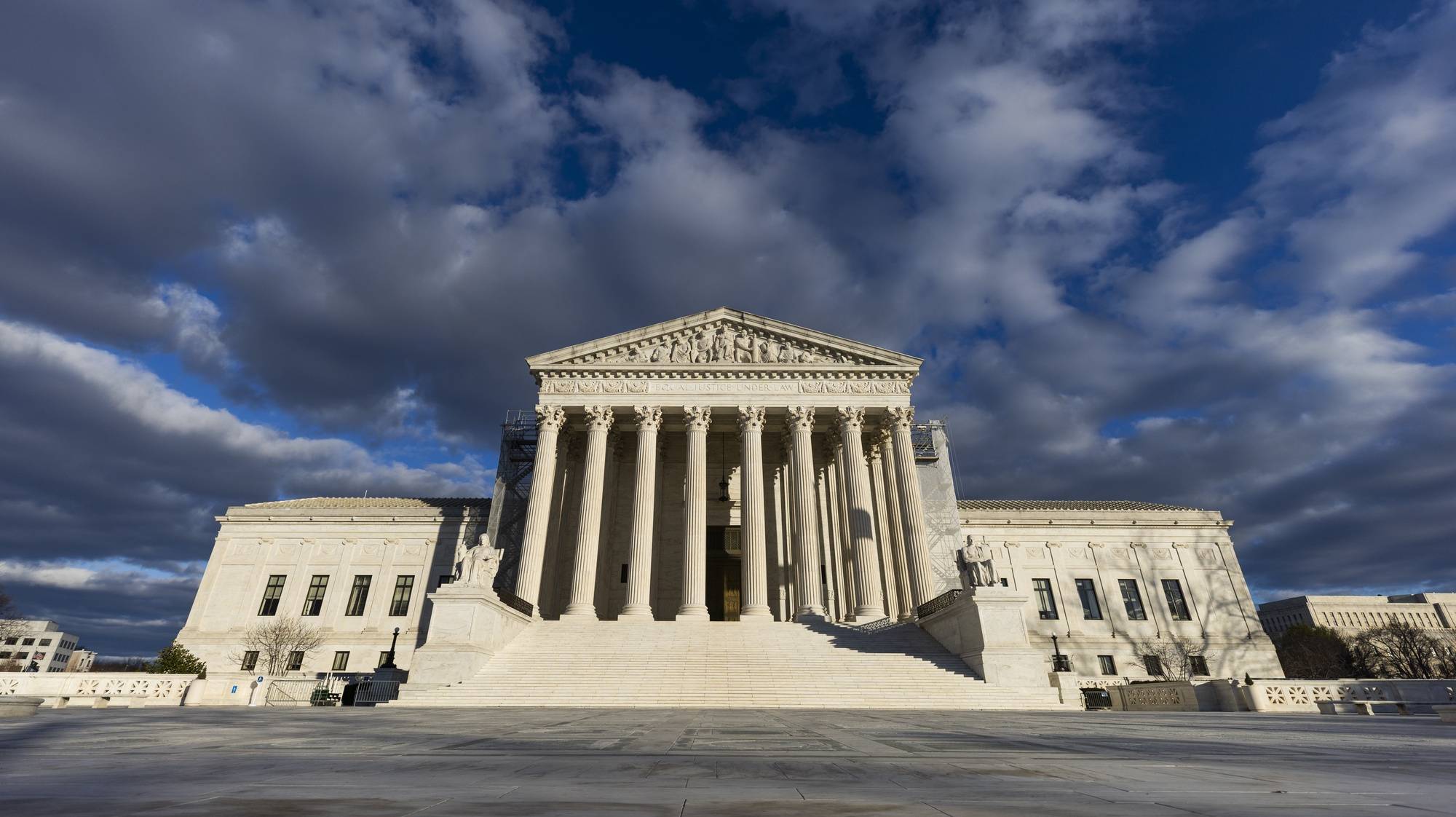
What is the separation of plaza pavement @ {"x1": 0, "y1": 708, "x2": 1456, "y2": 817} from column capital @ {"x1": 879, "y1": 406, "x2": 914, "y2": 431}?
22573 millimetres

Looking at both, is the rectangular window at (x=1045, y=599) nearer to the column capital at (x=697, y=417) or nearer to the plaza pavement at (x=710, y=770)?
the column capital at (x=697, y=417)

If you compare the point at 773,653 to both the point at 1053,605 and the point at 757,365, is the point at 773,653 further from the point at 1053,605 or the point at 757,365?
the point at 1053,605

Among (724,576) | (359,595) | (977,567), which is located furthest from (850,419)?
(359,595)

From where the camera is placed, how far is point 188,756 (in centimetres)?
575

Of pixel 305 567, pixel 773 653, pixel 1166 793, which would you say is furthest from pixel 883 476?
pixel 305 567

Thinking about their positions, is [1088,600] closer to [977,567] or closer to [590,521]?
[977,567]

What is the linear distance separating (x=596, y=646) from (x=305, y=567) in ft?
90.2

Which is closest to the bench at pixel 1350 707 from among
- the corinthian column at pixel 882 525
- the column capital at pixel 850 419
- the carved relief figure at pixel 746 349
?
the corinthian column at pixel 882 525

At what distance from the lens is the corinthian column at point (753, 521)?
28734mm

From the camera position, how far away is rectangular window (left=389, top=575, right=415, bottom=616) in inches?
1594

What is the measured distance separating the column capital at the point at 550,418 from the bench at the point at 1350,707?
30.3 meters

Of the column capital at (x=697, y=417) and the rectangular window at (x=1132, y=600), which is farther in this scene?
the rectangular window at (x=1132, y=600)

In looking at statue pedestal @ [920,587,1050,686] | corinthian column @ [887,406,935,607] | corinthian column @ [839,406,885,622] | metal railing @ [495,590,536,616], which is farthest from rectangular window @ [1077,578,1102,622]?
metal railing @ [495,590,536,616]

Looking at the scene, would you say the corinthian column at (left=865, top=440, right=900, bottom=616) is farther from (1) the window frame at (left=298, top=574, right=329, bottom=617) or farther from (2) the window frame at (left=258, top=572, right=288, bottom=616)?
(2) the window frame at (left=258, top=572, right=288, bottom=616)
